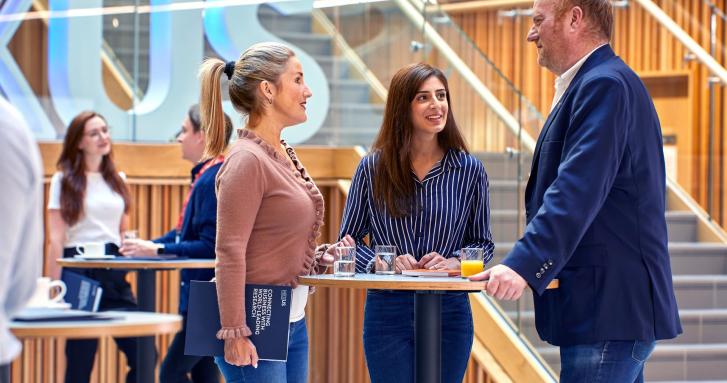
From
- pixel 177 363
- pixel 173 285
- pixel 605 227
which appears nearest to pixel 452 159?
pixel 605 227

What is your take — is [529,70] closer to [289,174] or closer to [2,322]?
[289,174]

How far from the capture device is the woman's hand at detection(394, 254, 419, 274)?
341 cm

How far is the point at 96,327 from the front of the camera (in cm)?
219

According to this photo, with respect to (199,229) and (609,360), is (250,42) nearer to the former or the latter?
(199,229)

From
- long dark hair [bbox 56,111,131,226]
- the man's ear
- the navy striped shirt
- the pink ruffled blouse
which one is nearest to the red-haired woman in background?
long dark hair [bbox 56,111,131,226]

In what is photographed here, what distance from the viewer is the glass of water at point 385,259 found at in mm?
3227

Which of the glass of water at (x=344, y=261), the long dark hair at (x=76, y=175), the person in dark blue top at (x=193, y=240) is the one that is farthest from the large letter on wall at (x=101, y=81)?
the glass of water at (x=344, y=261)

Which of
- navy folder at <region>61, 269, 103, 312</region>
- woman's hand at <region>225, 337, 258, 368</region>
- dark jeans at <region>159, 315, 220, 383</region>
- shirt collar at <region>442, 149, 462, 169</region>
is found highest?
shirt collar at <region>442, 149, 462, 169</region>

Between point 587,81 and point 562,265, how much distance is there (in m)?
0.48

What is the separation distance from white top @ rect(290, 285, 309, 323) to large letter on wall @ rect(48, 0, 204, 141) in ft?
11.4

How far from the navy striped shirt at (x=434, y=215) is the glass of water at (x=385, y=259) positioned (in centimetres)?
30

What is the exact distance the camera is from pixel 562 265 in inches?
107

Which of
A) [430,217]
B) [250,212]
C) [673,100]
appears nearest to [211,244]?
[430,217]

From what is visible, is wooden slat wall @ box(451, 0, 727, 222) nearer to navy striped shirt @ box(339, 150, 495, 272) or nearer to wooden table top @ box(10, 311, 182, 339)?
navy striped shirt @ box(339, 150, 495, 272)
